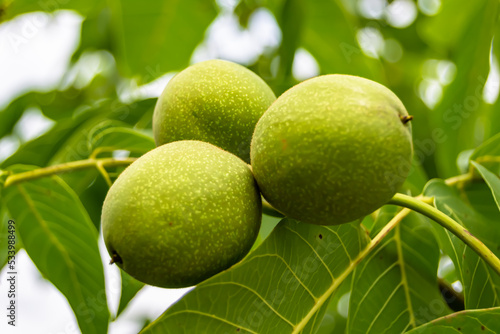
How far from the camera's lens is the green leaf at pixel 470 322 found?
1.16 m

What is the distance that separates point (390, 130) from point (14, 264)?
142cm

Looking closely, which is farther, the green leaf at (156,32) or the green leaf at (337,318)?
the green leaf at (337,318)

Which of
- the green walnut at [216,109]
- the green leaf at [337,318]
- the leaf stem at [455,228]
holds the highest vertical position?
the green walnut at [216,109]

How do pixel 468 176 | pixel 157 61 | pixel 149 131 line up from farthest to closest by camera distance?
pixel 157 61 < pixel 149 131 < pixel 468 176

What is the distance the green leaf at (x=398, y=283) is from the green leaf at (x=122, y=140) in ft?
2.55

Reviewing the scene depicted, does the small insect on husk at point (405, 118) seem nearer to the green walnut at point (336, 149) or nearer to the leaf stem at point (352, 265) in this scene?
the green walnut at point (336, 149)

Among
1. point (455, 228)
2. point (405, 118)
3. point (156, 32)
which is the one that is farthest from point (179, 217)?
point (156, 32)

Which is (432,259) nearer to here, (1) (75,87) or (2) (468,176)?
(2) (468,176)

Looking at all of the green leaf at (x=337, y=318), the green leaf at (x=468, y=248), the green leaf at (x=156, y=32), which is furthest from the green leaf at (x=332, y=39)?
the green leaf at (x=337, y=318)

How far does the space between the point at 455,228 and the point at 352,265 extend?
0.28m

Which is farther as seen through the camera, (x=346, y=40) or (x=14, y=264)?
(x=346, y=40)

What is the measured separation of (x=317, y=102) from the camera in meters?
1.12

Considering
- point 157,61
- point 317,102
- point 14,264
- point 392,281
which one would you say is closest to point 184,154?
point 317,102

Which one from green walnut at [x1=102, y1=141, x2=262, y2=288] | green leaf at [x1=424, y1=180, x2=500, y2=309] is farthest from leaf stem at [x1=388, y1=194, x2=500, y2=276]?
green walnut at [x1=102, y1=141, x2=262, y2=288]
